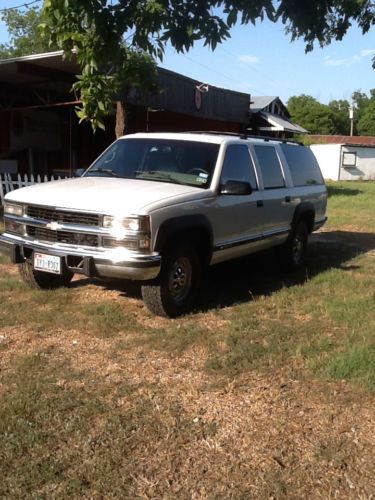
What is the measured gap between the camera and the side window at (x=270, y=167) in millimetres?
7448

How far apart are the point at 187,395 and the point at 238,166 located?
345cm

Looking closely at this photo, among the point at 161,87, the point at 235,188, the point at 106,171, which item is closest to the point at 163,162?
the point at 106,171

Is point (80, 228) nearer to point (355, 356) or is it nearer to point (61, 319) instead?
point (61, 319)

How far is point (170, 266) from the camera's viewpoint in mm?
5621

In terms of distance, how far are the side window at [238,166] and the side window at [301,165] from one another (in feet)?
4.39

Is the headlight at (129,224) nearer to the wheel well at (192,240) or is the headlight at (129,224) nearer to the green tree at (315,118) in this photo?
the wheel well at (192,240)

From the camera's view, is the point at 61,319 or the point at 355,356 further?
the point at 61,319

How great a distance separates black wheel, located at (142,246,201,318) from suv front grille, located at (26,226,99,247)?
2.25 feet

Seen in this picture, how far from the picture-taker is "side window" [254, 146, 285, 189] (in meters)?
7.45

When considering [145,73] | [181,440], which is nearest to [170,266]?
[181,440]

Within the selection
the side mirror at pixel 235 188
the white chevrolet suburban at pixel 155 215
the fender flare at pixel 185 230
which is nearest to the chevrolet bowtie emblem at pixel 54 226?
the white chevrolet suburban at pixel 155 215

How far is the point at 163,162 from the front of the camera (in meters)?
6.52

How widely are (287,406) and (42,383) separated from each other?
1752 mm

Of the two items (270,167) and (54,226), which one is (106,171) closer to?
(54,226)
